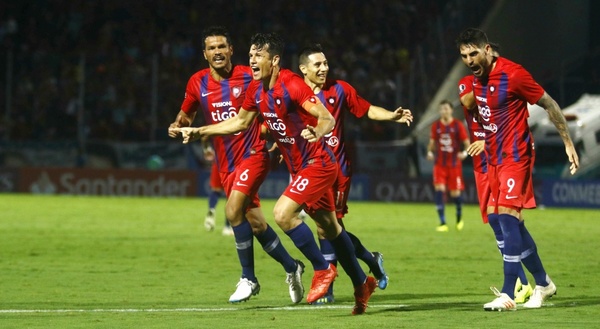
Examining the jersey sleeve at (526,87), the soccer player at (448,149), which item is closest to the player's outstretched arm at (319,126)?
the jersey sleeve at (526,87)

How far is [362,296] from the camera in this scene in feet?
31.2

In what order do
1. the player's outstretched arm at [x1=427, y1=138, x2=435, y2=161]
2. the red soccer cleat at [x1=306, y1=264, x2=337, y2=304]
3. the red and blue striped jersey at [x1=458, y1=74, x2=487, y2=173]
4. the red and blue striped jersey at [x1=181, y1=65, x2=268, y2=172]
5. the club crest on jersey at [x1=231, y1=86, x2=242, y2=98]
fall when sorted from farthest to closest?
the player's outstretched arm at [x1=427, y1=138, x2=435, y2=161], the club crest on jersey at [x1=231, y1=86, x2=242, y2=98], the red and blue striped jersey at [x1=181, y1=65, x2=268, y2=172], the red and blue striped jersey at [x1=458, y1=74, x2=487, y2=173], the red soccer cleat at [x1=306, y1=264, x2=337, y2=304]

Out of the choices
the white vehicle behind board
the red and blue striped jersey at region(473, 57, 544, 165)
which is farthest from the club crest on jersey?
the white vehicle behind board

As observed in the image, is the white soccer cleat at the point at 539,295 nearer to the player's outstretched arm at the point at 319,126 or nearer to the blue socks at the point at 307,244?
the blue socks at the point at 307,244

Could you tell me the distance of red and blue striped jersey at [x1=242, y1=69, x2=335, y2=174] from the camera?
→ 980 cm

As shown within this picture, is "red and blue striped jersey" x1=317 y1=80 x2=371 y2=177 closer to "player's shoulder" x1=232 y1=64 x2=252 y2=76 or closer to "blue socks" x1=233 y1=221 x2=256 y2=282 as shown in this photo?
A: "player's shoulder" x1=232 y1=64 x2=252 y2=76

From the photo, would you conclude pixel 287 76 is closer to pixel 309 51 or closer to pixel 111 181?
pixel 309 51

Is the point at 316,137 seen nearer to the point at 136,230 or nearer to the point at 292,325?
the point at 292,325

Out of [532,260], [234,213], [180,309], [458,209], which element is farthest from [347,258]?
[458,209]

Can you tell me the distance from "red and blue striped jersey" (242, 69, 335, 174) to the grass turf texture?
130 centimetres

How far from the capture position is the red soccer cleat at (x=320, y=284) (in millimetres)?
9914

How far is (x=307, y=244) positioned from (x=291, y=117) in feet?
3.61

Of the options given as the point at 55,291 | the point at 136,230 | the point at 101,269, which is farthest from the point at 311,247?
the point at 136,230

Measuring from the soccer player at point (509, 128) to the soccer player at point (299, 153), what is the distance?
1305 millimetres
